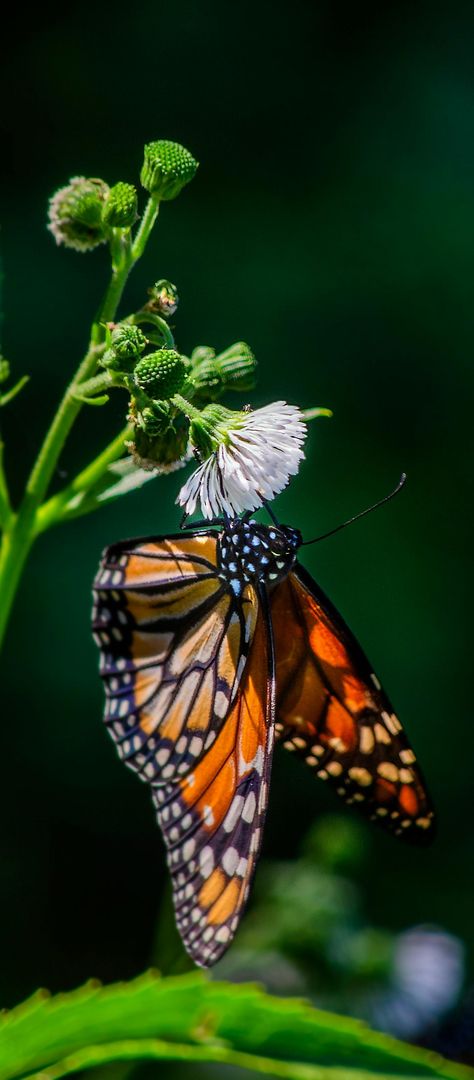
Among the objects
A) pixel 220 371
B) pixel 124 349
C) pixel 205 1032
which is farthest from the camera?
pixel 220 371

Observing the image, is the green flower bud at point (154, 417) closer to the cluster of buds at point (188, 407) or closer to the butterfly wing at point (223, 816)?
the cluster of buds at point (188, 407)

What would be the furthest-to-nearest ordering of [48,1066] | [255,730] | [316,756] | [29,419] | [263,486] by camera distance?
[29,419] < [316,756] < [255,730] < [263,486] < [48,1066]

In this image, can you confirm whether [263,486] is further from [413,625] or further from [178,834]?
[413,625]

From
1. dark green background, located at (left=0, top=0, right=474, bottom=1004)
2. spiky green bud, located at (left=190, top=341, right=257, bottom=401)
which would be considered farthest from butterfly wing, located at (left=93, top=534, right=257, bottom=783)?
dark green background, located at (left=0, top=0, right=474, bottom=1004)

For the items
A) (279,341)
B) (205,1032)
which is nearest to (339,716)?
(205,1032)

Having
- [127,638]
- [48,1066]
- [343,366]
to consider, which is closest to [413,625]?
[343,366]

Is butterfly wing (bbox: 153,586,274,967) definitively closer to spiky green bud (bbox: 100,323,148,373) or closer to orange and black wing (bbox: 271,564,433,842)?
orange and black wing (bbox: 271,564,433,842)

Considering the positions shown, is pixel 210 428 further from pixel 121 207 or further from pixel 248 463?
pixel 121 207
